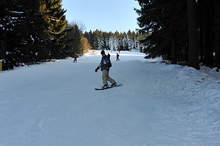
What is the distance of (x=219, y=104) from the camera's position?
4.80 meters

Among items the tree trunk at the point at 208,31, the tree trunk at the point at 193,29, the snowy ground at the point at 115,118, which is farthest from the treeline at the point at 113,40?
the snowy ground at the point at 115,118

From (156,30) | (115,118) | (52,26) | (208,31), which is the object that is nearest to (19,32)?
(52,26)

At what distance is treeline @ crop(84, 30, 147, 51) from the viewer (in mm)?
144500

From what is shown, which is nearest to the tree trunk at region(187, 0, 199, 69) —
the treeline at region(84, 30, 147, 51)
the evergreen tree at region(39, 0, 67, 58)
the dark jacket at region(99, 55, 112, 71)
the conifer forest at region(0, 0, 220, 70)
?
the conifer forest at region(0, 0, 220, 70)

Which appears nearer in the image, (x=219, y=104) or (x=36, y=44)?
(x=219, y=104)

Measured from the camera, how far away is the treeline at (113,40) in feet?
474

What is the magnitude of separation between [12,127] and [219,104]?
545 cm

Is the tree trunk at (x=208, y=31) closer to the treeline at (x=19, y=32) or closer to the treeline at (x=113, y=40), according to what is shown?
the treeline at (x=19, y=32)

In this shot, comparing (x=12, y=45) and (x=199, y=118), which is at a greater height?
(x=12, y=45)

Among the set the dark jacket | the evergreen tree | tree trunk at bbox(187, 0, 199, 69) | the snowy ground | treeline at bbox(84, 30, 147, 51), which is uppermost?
treeline at bbox(84, 30, 147, 51)

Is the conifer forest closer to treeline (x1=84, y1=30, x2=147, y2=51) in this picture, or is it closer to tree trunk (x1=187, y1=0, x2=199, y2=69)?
tree trunk (x1=187, y1=0, x2=199, y2=69)

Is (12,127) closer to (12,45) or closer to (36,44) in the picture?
(12,45)

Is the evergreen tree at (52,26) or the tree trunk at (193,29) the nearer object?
the tree trunk at (193,29)

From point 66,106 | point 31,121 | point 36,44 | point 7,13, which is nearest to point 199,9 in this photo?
point 66,106
